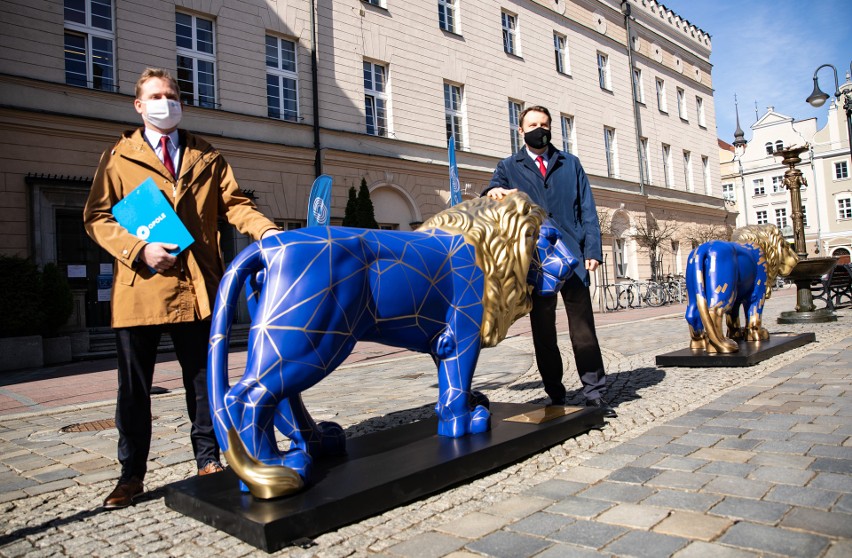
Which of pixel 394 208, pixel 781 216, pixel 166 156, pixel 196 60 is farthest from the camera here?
pixel 781 216

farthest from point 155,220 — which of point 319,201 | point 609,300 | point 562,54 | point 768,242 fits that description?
point 562,54

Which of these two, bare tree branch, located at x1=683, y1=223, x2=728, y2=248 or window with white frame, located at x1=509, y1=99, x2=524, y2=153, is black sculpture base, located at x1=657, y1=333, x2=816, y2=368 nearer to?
window with white frame, located at x1=509, y1=99, x2=524, y2=153

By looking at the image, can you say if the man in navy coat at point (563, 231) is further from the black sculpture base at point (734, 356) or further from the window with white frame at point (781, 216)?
the window with white frame at point (781, 216)

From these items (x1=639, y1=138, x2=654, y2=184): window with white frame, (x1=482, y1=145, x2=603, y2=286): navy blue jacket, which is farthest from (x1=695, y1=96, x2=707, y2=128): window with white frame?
(x1=482, y1=145, x2=603, y2=286): navy blue jacket

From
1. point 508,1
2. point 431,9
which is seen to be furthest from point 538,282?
point 508,1

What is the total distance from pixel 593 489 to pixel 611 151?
2478 cm

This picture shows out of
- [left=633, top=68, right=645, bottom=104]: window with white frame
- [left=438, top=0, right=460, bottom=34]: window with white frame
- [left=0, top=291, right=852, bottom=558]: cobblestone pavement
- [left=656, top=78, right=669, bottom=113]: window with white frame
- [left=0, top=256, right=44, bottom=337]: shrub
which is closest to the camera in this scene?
[left=0, top=291, right=852, bottom=558]: cobblestone pavement

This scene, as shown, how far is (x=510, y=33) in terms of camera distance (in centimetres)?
2130

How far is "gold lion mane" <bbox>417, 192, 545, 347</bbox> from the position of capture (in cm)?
317

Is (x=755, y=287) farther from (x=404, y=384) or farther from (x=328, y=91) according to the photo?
(x=328, y=91)

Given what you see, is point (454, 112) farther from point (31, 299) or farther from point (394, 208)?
point (31, 299)

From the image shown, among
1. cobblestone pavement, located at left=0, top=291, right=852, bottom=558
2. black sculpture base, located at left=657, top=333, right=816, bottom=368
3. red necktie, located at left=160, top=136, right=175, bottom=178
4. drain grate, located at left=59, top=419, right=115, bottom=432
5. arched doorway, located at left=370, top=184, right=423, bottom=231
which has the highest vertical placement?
arched doorway, located at left=370, top=184, right=423, bottom=231

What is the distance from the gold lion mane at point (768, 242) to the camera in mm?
6871

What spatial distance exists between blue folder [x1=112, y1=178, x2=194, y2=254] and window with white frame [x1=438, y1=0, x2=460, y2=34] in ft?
58.2
